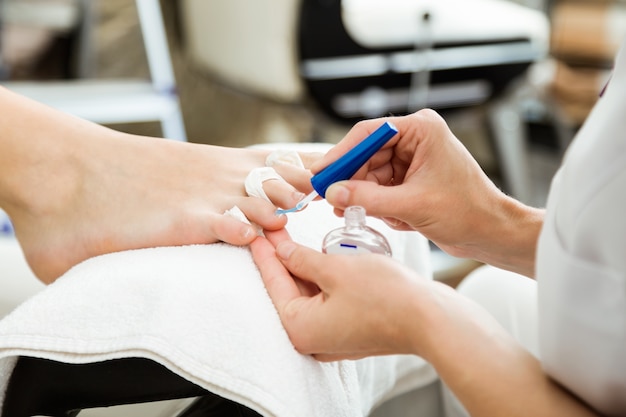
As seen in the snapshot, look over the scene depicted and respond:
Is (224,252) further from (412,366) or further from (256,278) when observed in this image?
(412,366)

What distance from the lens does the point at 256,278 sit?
59cm

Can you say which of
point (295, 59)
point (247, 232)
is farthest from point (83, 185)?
point (295, 59)

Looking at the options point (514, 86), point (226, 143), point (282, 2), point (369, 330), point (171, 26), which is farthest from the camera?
point (226, 143)

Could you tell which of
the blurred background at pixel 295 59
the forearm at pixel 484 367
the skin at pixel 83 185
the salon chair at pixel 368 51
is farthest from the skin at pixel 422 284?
the salon chair at pixel 368 51

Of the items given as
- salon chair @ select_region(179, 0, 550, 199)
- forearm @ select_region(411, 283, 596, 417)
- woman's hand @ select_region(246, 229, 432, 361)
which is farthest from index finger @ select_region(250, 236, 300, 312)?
salon chair @ select_region(179, 0, 550, 199)

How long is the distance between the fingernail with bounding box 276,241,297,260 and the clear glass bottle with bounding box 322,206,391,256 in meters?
0.03

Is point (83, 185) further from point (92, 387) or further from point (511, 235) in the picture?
point (511, 235)

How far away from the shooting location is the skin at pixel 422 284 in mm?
471

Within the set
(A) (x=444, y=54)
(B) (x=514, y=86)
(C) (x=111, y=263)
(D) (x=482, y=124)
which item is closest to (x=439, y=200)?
(C) (x=111, y=263)

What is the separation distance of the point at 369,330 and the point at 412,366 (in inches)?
10.9

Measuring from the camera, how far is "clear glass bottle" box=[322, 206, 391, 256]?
595mm

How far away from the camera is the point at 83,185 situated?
775mm

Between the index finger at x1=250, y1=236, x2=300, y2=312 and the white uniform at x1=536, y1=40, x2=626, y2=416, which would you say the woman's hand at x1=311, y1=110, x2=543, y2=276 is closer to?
the index finger at x1=250, y1=236, x2=300, y2=312

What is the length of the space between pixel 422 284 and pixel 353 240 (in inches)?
4.0
